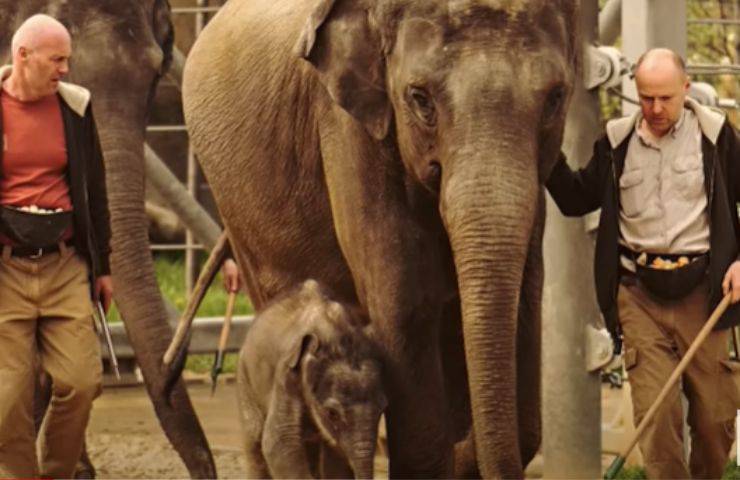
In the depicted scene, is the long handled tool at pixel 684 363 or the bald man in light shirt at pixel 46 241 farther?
the bald man in light shirt at pixel 46 241

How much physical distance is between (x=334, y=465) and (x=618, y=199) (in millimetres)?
1505

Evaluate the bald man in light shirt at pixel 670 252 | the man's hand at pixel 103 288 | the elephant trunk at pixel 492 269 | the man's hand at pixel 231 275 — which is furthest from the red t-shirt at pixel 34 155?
the man's hand at pixel 231 275

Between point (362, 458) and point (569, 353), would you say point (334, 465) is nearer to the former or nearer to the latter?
point (362, 458)

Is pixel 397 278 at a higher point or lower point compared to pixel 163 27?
lower

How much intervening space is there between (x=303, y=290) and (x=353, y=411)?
56 centimetres

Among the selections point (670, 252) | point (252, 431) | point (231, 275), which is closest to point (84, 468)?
point (231, 275)

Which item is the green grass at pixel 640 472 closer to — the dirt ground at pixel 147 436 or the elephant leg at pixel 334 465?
the dirt ground at pixel 147 436

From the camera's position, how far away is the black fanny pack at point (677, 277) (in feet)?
33.7

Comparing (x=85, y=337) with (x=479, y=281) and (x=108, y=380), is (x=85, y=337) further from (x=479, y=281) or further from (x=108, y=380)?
(x=108, y=380)

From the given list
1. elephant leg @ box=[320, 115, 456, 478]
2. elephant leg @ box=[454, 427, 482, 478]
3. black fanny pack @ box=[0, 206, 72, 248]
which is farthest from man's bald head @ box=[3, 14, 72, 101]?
elephant leg @ box=[454, 427, 482, 478]

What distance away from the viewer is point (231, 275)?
12.3m

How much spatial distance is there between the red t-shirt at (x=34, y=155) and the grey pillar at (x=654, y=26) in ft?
8.21

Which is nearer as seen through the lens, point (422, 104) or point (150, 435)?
point (422, 104)

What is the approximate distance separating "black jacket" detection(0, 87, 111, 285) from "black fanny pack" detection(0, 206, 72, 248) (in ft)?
0.29
